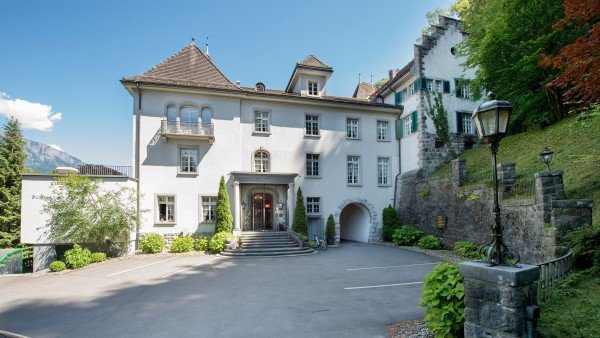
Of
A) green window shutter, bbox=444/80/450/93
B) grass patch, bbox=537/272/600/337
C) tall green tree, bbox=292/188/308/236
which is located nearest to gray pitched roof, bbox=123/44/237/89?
tall green tree, bbox=292/188/308/236

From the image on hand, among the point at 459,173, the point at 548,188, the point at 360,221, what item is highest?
the point at 459,173

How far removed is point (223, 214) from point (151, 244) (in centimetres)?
417

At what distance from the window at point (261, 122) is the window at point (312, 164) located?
11.6ft

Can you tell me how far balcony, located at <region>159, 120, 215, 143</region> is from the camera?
17.5 m

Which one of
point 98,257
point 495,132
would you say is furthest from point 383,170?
point 98,257

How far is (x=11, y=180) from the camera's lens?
84.6ft

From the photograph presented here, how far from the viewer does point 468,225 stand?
1537 cm

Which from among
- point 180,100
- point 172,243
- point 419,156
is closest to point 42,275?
point 172,243

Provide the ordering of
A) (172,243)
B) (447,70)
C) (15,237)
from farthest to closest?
1. (15,237)
2. (447,70)
3. (172,243)

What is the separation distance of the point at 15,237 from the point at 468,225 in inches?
1319

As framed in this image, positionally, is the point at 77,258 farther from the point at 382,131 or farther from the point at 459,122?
the point at 459,122

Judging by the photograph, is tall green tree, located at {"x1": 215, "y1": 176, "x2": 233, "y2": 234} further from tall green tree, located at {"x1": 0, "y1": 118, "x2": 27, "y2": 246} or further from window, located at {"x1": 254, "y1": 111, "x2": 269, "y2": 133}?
tall green tree, located at {"x1": 0, "y1": 118, "x2": 27, "y2": 246}

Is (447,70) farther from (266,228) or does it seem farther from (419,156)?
(266,228)

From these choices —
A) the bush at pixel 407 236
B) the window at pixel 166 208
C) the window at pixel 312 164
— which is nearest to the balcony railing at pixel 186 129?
the window at pixel 166 208
